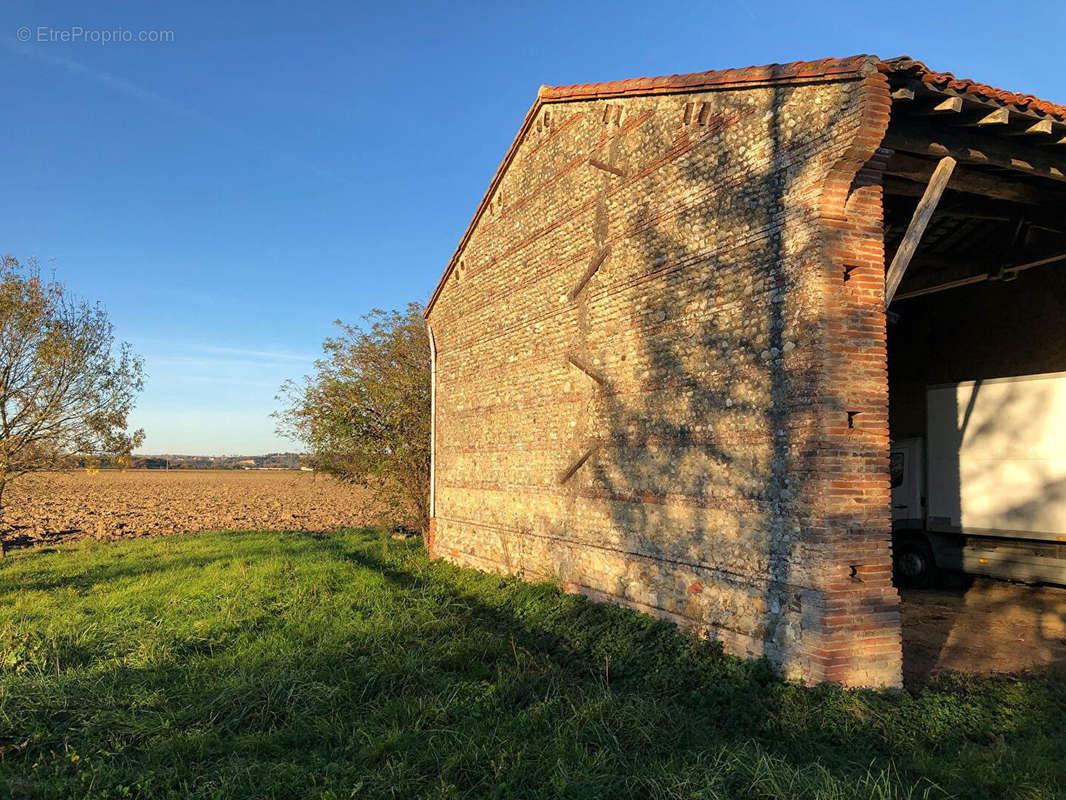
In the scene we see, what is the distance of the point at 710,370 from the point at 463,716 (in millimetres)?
4435

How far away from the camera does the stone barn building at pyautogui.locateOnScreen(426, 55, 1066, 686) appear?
621 centimetres

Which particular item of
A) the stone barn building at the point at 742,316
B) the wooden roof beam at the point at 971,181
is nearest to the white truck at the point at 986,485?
the stone barn building at the point at 742,316

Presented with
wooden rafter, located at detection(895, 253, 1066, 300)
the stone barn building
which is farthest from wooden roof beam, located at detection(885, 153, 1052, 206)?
wooden rafter, located at detection(895, 253, 1066, 300)

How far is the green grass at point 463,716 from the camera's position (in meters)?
4.53

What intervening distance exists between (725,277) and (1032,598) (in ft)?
25.4

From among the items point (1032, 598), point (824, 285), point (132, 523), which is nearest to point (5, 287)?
point (132, 523)

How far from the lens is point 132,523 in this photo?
27.5 metres

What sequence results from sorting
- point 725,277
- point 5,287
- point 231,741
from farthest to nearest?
point 5,287, point 725,277, point 231,741

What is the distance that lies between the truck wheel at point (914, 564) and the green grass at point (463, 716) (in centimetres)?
586

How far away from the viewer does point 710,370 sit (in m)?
7.68

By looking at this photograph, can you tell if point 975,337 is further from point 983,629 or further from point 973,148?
point 973,148

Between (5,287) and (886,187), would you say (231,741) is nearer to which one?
(886,187)

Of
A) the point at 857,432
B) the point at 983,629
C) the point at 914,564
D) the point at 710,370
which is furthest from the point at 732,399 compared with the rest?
the point at 914,564

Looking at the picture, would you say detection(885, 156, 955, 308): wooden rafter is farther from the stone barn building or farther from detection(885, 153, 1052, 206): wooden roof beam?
detection(885, 153, 1052, 206): wooden roof beam
